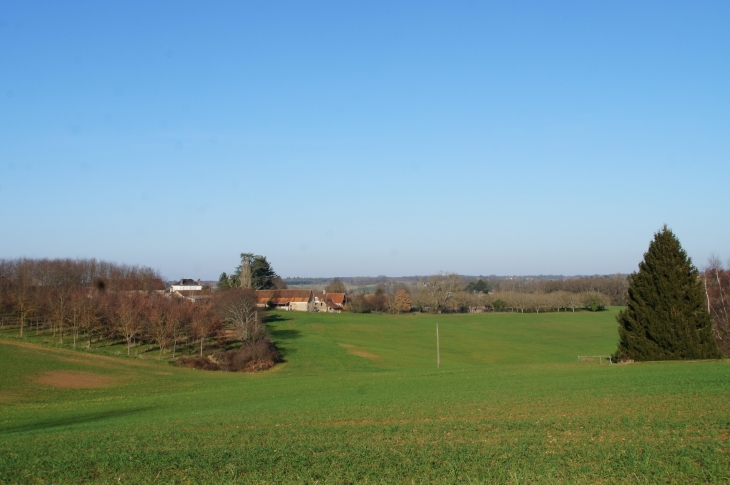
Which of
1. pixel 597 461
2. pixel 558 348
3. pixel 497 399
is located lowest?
pixel 558 348

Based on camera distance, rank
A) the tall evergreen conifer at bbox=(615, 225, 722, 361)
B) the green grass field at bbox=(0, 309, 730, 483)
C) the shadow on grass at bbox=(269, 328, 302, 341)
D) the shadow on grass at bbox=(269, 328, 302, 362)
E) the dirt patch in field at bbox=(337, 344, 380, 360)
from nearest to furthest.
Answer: the green grass field at bbox=(0, 309, 730, 483), the tall evergreen conifer at bbox=(615, 225, 722, 361), the dirt patch in field at bbox=(337, 344, 380, 360), the shadow on grass at bbox=(269, 328, 302, 362), the shadow on grass at bbox=(269, 328, 302, 341)

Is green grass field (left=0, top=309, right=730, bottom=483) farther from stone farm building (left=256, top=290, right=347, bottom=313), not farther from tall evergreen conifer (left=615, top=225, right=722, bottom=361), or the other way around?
stone farm building (left=256, top=290, right=347, bottom=313)

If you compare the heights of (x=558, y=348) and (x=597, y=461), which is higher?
(x=597, y=461)

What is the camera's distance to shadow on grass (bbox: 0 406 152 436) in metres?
21.8

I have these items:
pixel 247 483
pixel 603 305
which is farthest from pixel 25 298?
pixel 603 305

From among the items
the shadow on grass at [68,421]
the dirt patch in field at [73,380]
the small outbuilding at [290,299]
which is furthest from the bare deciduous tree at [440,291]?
the shadow on grass at [68,421]

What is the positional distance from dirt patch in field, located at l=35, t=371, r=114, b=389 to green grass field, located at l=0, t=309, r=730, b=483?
33 centimetres

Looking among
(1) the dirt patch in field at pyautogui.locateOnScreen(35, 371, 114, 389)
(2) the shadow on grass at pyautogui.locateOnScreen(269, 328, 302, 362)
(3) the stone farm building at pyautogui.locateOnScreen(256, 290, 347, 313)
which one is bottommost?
(2) the shadow on grass at pyautogui.locateOnScreen(269, 328, 302, 362)

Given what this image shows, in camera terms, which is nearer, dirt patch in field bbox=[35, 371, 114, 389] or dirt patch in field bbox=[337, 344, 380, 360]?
dirt patch in field bbox=[35, 371, 114, 389]

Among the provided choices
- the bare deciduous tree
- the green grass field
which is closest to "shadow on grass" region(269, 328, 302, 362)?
the green grass field

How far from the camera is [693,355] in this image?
34.6 m

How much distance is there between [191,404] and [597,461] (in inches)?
951

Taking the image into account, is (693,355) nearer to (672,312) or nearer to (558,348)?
(672,312)

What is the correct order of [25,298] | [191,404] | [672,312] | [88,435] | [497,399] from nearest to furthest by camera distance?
[88,435] → [497,399] → [191,404] → [672,312] → [25,298]
